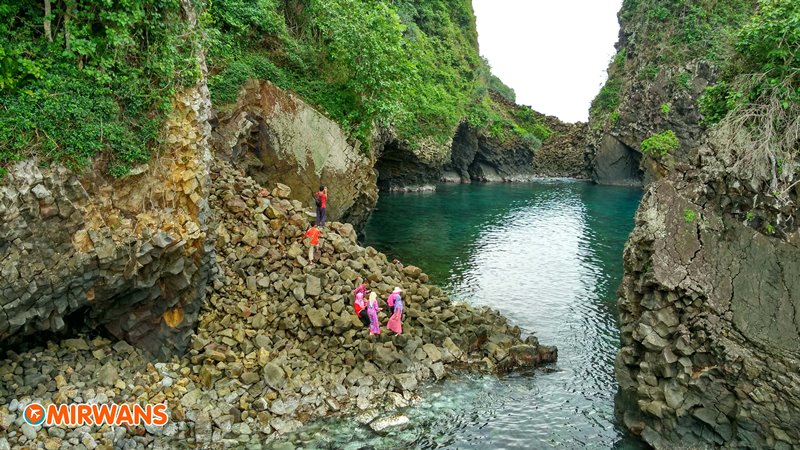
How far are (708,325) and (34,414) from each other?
16.3m

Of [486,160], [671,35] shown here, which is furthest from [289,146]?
[486,160]

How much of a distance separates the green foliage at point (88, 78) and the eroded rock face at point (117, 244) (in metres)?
0.58

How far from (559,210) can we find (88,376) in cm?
4533

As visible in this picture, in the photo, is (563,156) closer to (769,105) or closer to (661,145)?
(661,145)

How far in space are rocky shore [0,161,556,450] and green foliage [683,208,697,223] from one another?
7.27 meters

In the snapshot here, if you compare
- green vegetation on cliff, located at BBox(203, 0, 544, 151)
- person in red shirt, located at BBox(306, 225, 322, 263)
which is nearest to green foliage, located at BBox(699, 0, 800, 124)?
person in red shirt, located at BBox(306, 225, 322, 263)

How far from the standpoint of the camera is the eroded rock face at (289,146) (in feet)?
80.4

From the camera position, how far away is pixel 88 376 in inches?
Result: 557

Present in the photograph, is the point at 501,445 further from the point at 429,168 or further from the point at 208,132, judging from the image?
the point at 429,168

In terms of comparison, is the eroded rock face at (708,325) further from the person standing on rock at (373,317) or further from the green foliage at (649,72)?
the green foliage at (649,72)

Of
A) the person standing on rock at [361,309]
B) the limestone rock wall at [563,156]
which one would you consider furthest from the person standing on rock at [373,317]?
the limestone rock wall at [563,156]

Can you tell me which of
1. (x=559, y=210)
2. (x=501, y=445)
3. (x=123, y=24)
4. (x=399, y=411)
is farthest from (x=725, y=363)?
(x=559, y=210)

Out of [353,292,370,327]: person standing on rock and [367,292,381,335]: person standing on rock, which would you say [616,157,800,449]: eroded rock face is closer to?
[367,292,381,335]: person standing on rock

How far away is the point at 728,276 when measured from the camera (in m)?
13.4
